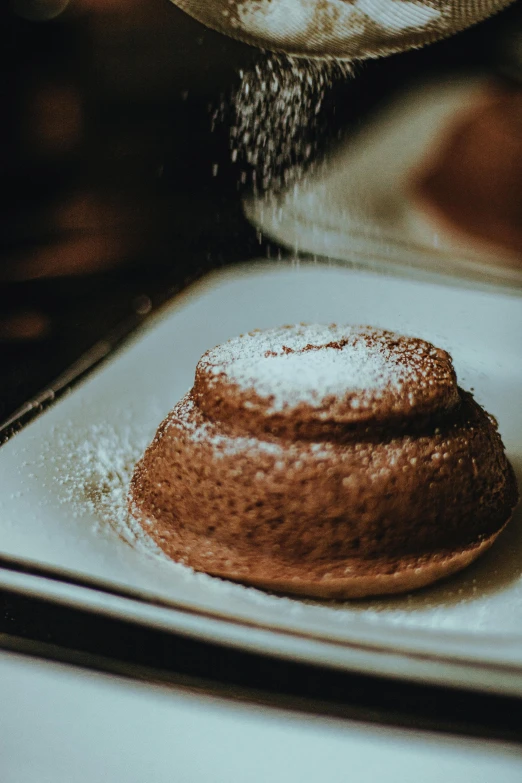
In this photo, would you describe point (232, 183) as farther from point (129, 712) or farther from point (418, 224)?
point (129, 712)

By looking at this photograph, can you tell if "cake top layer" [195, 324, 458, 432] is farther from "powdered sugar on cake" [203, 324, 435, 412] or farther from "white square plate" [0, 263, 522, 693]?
"white square plate" [0, 263, 522, 693]

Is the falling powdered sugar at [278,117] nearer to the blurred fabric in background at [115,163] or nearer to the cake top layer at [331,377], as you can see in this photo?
the blurred fabric in background at [115,163]

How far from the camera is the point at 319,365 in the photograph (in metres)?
0.76

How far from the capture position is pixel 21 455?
2.87ft

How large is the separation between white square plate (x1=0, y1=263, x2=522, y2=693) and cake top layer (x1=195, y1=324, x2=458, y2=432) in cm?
18

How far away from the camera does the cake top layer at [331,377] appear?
0.71 metres

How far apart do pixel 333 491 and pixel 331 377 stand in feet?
0.38

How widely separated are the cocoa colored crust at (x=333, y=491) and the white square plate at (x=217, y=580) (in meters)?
0.03

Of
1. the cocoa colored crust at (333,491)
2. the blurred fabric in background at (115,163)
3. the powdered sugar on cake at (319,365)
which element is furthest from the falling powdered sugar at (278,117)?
the cocoa colored crust at (333,491)

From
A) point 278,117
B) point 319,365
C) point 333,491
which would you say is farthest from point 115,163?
point 333,491

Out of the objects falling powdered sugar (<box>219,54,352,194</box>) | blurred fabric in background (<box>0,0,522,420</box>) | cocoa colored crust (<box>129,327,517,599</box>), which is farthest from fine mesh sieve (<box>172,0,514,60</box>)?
cocoa colored crust (<box>129,327,517,599</box>)

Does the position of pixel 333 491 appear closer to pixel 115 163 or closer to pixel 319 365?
pixel 319 365

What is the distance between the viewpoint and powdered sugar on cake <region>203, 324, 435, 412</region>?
723 millimetres

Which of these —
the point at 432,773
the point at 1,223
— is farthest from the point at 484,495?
the point at 1,223
